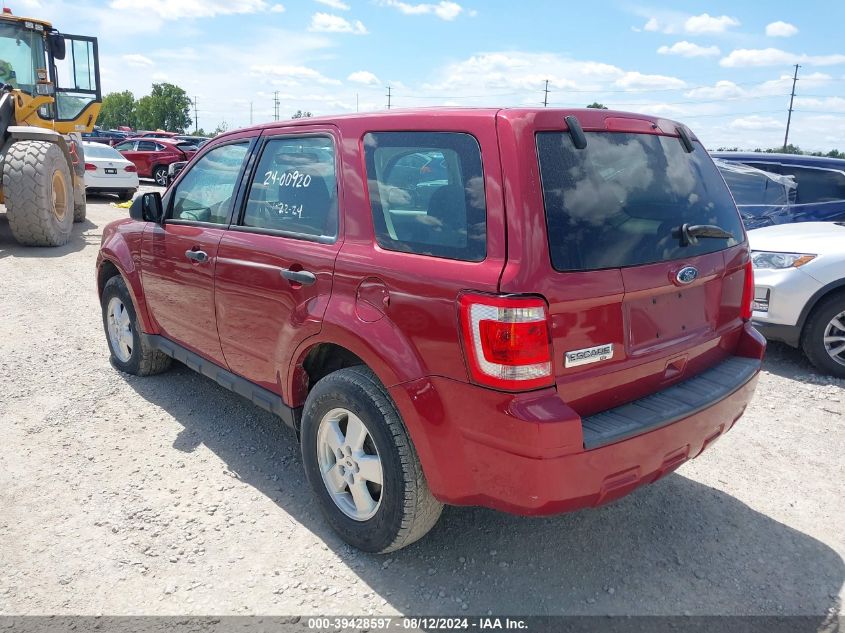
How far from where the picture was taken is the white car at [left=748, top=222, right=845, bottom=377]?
5219mm

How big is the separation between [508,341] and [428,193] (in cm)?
74

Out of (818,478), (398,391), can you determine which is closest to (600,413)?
(398,391)

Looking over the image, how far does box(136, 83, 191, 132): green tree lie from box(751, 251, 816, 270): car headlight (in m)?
97.7

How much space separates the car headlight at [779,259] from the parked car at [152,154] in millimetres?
22611

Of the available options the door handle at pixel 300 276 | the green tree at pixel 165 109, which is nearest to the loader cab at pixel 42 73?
the door handle at pixel 300 276

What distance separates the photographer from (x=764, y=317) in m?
5.43

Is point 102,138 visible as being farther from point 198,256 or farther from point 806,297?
point 806,297

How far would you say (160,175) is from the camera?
21969 mm

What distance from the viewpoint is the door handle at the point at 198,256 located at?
12.2 feet

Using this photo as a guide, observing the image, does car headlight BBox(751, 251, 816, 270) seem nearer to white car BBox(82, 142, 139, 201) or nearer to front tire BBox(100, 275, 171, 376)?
front tire BBox(100, 275, 171, 376)

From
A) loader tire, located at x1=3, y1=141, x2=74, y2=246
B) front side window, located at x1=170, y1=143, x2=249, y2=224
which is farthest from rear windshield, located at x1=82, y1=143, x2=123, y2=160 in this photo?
front side window, located at x1=170, y1=143, x2=249, y2=224

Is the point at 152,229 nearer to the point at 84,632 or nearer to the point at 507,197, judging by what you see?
the point at 84,632

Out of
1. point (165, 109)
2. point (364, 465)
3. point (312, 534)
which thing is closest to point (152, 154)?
point (312, 534)

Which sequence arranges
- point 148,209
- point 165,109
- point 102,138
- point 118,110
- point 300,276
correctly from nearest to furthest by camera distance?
point 300,276
point 148,209
point 102,138
point 165,109
point 118,110
